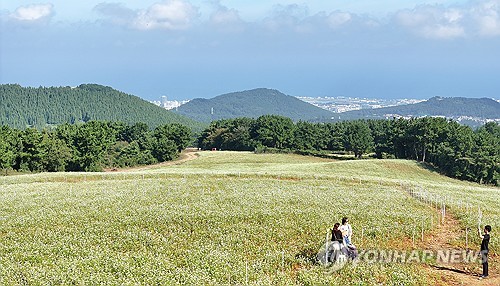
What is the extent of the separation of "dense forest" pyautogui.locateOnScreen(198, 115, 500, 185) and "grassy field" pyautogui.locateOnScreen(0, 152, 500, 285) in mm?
56503

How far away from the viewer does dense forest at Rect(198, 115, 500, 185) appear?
384ft

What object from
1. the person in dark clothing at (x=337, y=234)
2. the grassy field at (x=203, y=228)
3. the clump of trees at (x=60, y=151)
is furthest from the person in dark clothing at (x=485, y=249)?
the clump of trees at (x=60, y=151)

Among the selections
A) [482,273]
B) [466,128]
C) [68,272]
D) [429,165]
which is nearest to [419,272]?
[482,273]

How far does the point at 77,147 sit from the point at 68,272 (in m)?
97.6

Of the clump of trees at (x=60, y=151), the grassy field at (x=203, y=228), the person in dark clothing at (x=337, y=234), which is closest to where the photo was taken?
the grassy field at (x=203, y=228)

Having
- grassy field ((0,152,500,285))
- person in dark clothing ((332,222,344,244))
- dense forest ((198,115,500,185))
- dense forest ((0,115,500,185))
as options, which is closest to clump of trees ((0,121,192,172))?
dense forest ((0,115,500,185))

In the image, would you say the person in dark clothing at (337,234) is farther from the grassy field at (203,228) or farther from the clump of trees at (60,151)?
the clump of trees at (60,151)

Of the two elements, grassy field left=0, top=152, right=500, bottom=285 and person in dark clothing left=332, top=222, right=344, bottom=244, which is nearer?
grassy field left=0, top=152, right=500, bottom=285

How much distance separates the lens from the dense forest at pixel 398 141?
4611 inches

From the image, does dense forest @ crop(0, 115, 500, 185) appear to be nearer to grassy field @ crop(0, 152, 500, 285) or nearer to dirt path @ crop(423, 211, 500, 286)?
grassy field @ crop(0, 152, 500, 285)

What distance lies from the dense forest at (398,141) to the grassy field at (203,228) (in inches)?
2225

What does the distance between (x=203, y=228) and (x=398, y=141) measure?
120172mm

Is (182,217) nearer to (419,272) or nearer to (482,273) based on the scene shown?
(419,272)

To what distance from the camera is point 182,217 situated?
40719mm
